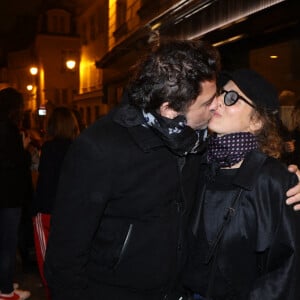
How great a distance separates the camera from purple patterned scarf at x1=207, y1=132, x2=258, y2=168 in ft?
7.55

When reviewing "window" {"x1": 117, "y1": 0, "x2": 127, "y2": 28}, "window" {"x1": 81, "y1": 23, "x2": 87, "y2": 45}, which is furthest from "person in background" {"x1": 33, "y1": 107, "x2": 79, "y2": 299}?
"window" {"x1": 81, "y1": 23, "x2": 87, "y2": 45}

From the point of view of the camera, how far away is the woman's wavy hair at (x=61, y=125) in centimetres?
457

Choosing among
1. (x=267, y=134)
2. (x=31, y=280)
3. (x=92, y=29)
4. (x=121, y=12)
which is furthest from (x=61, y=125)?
(x=92, y=29)

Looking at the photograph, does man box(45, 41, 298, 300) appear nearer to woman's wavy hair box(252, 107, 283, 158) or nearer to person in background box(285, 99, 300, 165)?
woman's wavy hair box(252, 107, 283, 158)

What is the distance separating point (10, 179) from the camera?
4.51 meters

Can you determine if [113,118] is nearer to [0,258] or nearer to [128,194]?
[128,194]

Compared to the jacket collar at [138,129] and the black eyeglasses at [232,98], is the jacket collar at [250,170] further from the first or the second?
the jacket collar at [138,129]

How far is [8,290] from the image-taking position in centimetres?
468

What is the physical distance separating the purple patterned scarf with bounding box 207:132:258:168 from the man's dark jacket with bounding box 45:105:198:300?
0.33m

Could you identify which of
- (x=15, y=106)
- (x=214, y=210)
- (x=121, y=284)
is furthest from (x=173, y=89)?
(x=15, y=106)

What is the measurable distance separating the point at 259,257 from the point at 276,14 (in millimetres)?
4063

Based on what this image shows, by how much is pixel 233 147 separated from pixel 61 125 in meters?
Answer: 2.69

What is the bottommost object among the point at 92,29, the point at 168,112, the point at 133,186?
the point at 133,186

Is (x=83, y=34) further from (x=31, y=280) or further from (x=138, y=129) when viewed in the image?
(x=138, y=129)
